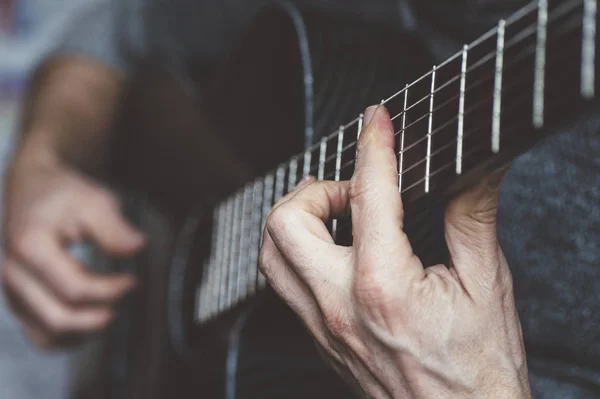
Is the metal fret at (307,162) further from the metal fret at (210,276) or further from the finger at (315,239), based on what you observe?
the metal fret at (210,276)

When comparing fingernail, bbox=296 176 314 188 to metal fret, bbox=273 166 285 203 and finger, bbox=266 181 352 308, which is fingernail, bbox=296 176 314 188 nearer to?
finger, bbox=266 181 352 308

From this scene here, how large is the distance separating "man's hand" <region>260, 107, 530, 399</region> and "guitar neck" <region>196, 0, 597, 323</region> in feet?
0.07

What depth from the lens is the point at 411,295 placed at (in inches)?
18.3

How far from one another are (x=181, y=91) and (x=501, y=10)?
0.60 metres

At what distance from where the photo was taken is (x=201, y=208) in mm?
1009

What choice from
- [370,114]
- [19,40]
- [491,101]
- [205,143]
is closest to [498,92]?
[491,101]

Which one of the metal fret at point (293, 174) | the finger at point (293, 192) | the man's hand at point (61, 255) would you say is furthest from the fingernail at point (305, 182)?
the man's hand at point (61, 255)

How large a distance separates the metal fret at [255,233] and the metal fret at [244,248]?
11mm

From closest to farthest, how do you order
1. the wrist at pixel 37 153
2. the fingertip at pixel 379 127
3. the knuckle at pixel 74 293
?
the fingertip at pixel 379 127 → the knuckle at pixel 74 293 → the wrist at pixel 37 153

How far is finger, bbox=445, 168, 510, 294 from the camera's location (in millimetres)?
468

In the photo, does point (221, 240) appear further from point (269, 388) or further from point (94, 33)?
point (94, 33)

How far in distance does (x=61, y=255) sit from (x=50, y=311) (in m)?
0.09

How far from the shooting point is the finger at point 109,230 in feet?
3.56

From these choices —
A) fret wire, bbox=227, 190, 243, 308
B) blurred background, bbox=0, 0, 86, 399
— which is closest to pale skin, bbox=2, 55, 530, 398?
fret wire, bbox=227, 190, 243, 308
